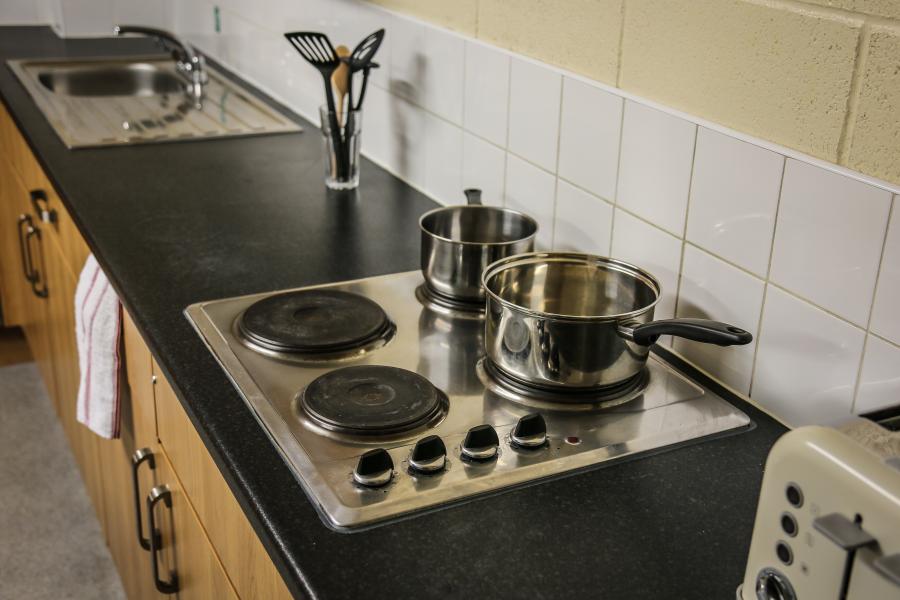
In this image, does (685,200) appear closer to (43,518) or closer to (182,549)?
(182,549)

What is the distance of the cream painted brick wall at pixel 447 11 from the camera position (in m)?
1.75

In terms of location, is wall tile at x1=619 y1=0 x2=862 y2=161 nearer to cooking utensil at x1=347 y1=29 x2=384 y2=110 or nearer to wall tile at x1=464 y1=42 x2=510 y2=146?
wall tile at x1=464 y1=42 x2=510 y2=146

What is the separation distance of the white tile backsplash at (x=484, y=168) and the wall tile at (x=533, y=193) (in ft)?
0.09

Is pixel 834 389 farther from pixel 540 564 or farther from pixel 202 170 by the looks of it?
pixel 202 170

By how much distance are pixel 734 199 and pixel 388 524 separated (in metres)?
0.58

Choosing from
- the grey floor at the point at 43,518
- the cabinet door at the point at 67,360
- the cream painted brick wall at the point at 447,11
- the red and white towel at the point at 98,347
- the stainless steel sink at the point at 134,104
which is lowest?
the grey floor at the point at 43,518

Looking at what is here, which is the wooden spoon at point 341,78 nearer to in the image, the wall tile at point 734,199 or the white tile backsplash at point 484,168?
the white tile backsplash at point 484,168

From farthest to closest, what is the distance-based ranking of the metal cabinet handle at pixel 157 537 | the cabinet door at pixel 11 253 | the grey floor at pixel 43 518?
the cabinet door at pixel 11 253
the grey floor at pixel 43 518
the metal cabinet handle at pixel 157 537

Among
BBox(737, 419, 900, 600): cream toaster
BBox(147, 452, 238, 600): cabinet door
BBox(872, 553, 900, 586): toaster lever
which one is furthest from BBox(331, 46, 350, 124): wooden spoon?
BBox(872, 553, 900, 586): toaster lever

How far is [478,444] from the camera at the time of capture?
1.07 meters

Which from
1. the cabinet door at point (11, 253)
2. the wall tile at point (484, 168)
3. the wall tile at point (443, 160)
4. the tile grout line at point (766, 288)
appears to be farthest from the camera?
the cabinet door at point (11, 253)

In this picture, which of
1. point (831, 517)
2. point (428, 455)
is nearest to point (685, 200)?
point (428, 455)

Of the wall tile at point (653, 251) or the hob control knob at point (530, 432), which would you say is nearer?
the hob control knob at point (530, 432)

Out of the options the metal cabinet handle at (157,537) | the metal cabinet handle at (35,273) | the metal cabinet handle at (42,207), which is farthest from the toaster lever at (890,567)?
the metal cabinet handle at (35,273)
